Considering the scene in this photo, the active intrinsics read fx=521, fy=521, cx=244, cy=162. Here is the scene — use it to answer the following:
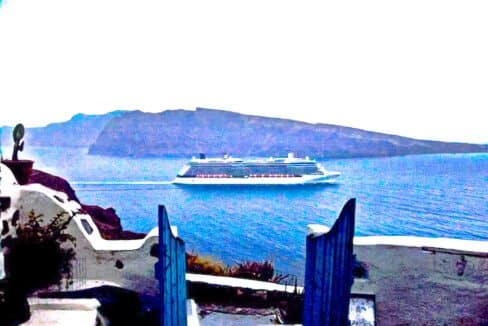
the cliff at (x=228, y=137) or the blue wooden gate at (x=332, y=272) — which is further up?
the cliff at (x=228, y=137)

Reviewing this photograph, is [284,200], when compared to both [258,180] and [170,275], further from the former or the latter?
[170,275]

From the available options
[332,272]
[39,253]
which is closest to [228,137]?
[39,253]

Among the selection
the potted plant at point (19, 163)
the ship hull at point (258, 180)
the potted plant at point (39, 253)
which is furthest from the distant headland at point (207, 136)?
the potted plant at point (39, 253)

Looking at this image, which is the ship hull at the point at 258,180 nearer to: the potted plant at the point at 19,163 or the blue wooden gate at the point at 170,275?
the potted plant at the point at 19,163

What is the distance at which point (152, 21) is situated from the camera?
419cm

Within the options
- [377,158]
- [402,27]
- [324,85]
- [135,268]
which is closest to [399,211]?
[377,158]

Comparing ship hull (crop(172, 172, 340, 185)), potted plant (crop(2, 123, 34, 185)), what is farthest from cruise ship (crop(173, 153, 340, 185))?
potted plant (crop(2, 123, 34, 185))

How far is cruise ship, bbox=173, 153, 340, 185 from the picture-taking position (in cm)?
463

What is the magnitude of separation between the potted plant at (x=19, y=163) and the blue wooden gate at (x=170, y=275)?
1508mm

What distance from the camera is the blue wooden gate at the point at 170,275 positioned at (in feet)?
7.59

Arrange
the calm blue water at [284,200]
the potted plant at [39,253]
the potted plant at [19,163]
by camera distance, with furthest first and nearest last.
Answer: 1. the calm blue water at [284,200]
2. the potted plant at [19,163]
3. the potted plant at [39,253]

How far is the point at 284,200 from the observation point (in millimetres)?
4738

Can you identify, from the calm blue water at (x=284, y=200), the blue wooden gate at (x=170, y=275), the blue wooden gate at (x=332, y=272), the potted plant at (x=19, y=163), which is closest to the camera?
the blue wooden gate at (x=332, y=272)

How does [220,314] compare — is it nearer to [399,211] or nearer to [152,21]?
[399,211]
